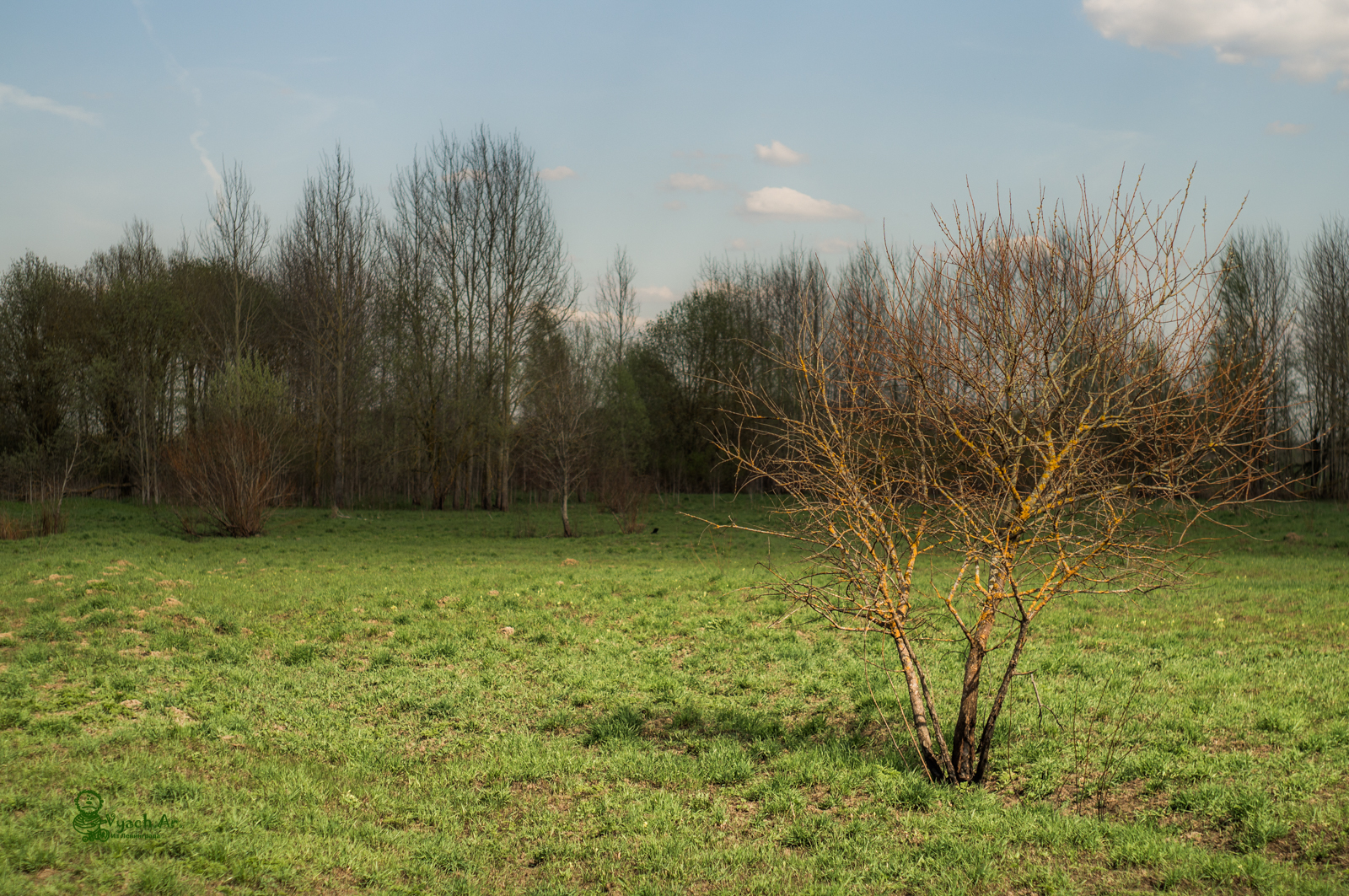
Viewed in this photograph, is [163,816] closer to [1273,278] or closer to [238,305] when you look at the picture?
[238,305]

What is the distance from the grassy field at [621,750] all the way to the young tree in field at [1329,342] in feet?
83.3

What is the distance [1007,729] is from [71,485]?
123 ft

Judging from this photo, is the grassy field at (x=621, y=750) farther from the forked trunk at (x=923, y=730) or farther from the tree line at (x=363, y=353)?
the tree line at (x=363, y=353)

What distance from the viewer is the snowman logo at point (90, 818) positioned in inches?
160

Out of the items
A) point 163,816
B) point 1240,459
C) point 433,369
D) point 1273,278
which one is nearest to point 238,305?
point 433,369

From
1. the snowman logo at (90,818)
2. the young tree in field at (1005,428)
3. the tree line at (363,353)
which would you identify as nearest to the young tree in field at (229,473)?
the tree line at (363,353)

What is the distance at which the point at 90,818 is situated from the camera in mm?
4262

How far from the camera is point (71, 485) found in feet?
107

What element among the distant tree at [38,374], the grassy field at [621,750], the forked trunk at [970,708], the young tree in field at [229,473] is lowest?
the grassy field at [621,750]

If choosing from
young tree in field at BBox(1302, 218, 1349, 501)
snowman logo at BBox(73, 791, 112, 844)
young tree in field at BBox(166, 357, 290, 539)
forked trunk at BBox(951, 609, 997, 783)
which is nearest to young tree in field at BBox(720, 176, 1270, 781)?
forked trunk at BBox(951, 609, 997, 783)

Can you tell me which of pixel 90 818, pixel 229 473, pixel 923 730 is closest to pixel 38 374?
pixel 229 473

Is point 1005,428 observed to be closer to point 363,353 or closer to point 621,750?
point 621,750

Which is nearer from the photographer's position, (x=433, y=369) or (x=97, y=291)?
(x=97, y=291)

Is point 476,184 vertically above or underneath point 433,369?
above
